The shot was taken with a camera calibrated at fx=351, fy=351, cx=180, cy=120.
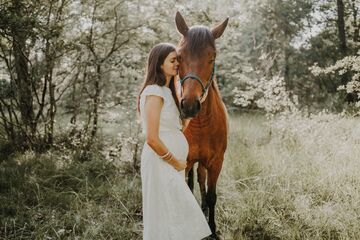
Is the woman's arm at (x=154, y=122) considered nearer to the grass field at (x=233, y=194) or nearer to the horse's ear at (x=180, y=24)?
the horse's ear at (x=180, y=24)

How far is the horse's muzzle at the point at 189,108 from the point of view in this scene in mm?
2578

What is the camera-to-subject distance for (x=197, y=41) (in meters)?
2.87

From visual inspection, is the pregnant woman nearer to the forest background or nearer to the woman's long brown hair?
the woman's long brown hair

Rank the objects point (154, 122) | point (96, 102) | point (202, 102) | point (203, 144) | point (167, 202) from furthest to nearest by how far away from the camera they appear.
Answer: point (96, 102), point (203, 144), point (202, 102), point (167, 202), point (154, 122)

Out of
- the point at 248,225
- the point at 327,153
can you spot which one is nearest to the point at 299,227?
the point at 248,225

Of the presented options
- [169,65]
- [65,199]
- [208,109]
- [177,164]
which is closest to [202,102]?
[208,109]

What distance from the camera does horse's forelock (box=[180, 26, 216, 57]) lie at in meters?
2.83

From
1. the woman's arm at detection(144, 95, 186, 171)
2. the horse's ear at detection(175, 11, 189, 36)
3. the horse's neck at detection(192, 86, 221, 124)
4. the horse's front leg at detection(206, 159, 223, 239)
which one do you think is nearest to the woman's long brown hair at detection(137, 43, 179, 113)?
the woman's arm at detection(144, 95, 186, 171)

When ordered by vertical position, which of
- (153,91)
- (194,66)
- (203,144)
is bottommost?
(203,144)

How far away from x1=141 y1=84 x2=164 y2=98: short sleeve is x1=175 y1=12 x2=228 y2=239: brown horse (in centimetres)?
30

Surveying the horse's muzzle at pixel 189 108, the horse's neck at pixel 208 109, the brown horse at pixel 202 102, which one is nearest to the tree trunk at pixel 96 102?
the brown horse at pixel 202 102

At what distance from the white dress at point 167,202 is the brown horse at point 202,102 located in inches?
10.7

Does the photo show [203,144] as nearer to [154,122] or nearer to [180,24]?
[180,24]

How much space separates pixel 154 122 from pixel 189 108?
40cm
